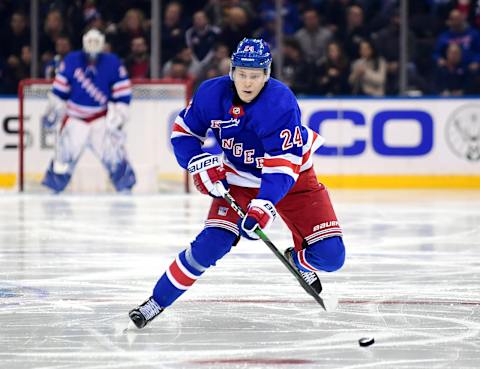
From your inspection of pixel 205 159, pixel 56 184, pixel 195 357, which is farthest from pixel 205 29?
pixel 195 357

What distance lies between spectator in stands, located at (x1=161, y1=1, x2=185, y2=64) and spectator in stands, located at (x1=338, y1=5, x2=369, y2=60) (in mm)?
1456

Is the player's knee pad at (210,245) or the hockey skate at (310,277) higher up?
the player's knee pad at (210,245)

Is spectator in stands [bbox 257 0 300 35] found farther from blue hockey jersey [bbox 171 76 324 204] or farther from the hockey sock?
the hockey sock

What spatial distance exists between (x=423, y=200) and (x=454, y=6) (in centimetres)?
215

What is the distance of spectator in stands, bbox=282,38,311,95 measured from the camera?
11273 millimetres

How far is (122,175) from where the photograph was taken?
10.9 meters

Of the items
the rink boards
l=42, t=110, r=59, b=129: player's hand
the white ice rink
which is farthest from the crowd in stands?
the white ice rink

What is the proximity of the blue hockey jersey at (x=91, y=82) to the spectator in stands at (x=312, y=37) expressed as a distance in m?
1.68

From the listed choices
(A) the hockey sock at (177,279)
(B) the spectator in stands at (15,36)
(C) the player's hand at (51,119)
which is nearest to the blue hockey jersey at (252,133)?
(A) the hockey sock at (177,279)

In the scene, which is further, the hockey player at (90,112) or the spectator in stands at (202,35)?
the spectator in stands at (202,35)

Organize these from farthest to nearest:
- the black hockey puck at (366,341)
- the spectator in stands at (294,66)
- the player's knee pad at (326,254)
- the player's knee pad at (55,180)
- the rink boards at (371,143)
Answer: the spectator in stands at (294,66) → the rink boards at (371,143) → the player's knee pad at (55,180) → the player's knee pad at (326,254) → the black hockey puck at (366,341)

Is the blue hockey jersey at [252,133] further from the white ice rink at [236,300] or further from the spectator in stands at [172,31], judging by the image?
the spectator in stands at [172,31]

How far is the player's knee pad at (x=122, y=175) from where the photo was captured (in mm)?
10867

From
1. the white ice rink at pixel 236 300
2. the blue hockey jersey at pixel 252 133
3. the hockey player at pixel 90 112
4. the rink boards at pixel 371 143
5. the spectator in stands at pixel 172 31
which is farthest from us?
the spectator in stands at pixel 172 31
